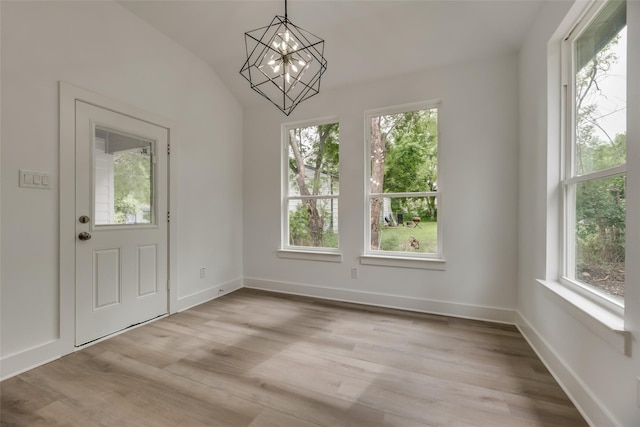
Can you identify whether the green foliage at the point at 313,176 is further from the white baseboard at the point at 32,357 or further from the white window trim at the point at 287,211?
the white baseboard at the point at 32,357

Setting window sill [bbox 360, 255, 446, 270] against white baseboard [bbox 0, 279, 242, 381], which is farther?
window sill [bbox 360, 255, 446, 270]

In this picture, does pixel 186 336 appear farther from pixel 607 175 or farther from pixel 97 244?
pixel 607 175

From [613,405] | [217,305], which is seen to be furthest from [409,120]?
[217,305]

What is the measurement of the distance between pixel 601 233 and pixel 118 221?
367 centimetres

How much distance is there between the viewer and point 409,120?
3240mm

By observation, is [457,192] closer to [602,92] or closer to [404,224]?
[404,224]

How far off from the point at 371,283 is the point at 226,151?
2601 mm

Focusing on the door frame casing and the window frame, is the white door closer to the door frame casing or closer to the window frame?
the door frame casing

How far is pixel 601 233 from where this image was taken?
160 centimetres

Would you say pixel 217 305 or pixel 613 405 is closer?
pixel 613 405

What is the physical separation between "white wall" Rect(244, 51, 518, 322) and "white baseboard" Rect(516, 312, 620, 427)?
631 millimetres

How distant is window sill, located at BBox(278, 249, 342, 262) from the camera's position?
11.7 ft

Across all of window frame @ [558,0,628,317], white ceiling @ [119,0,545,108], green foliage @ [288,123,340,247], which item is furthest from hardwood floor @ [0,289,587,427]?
white ceiling @ [119,0,545,108]

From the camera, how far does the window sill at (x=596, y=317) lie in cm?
126
